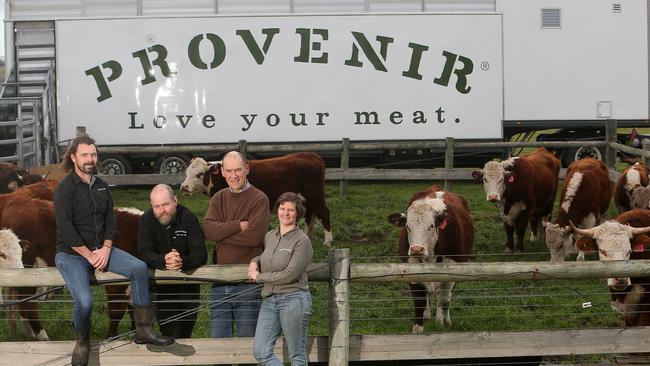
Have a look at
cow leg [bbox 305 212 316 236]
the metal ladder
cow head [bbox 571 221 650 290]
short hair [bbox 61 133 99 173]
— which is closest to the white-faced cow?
cow head [bbox 571 221 650 290]

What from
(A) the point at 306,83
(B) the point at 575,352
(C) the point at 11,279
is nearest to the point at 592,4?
(A) the point at 306,83

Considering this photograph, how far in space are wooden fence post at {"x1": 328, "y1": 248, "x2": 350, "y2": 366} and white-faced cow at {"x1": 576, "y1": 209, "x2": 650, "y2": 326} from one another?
2684 mm

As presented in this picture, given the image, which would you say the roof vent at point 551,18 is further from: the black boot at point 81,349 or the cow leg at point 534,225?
the black boot at point 81,349

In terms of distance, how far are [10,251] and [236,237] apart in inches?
98.1

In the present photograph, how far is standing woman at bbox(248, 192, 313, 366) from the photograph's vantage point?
6.64 meters

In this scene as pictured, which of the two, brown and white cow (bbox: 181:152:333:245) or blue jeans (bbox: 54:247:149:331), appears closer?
blue jeans (bbox: 54:247:149:331)

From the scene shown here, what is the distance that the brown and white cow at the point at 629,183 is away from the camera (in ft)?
44.6

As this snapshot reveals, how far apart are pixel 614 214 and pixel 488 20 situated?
576 centimetres

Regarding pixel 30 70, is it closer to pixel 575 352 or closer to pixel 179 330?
pixel 179 330

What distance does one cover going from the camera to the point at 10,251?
28.5 ft

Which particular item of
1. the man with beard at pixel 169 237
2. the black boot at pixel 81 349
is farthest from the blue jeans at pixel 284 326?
the black boot at pixel 81 349

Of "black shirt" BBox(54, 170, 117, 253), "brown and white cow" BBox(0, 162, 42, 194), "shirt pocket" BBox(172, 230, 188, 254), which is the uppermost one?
"brown and white cow" BBox(0, 162, 42, 194)

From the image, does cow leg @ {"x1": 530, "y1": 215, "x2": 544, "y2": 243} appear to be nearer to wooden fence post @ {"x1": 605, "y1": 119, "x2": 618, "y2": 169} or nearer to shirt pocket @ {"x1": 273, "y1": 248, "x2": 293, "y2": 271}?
wooden fence post @ {"x1": 605, "y1": 119, "x2": 618, "y2": 169}

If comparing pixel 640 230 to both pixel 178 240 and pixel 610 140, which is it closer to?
pixel 178 240
